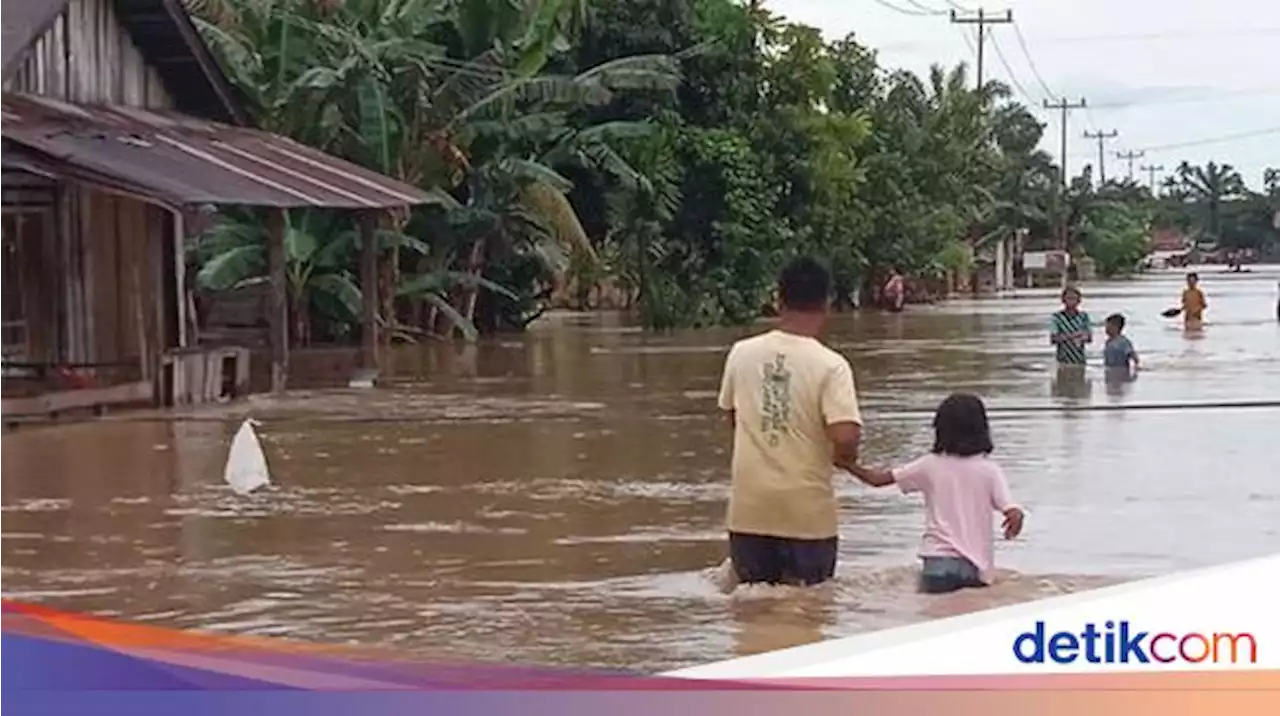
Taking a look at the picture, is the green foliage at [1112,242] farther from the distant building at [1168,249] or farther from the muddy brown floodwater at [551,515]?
the muddy brown floodwater at [551,515]

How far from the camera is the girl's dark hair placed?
7992mm

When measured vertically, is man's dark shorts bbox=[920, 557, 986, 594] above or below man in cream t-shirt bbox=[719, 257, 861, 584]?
below

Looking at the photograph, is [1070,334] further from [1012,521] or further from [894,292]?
[894,292]

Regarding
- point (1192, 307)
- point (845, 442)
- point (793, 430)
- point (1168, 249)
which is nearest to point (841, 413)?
point (845, 442)

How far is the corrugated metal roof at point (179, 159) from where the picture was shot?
1884cm

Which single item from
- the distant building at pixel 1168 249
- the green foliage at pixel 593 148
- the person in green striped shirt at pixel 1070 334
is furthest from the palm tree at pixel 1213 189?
the person in green striped shirt at pixel 1070 334

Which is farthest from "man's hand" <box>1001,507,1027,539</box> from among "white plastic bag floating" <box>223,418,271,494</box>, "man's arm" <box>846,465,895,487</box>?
"white plastic bag floating" <box>223,418,271,494</box>

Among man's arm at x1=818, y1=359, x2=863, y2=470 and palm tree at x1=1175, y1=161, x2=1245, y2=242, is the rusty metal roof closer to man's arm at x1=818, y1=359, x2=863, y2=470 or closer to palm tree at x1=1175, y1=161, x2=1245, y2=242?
man's arm at x1=818, y1=359, x2=863, y2=470

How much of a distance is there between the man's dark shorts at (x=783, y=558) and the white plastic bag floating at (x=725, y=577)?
0.73 ft

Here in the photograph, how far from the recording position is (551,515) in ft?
40.8

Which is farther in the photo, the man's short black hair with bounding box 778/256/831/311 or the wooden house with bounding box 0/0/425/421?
the wooden house with bounding box 0/0/425/421

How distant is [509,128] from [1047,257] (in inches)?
2583

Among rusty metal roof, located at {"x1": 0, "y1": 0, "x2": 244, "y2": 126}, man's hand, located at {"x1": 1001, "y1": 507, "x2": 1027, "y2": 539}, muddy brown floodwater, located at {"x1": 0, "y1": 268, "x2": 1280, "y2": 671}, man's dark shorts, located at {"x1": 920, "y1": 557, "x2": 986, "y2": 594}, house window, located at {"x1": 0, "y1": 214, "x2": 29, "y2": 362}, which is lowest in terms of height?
muddy brown floodwater, located at {"x1": 0, "y1": 268, "x2": 1280, "y2": 671}

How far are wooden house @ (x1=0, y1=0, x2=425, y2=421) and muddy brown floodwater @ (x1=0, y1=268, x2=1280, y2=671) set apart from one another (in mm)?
1277
